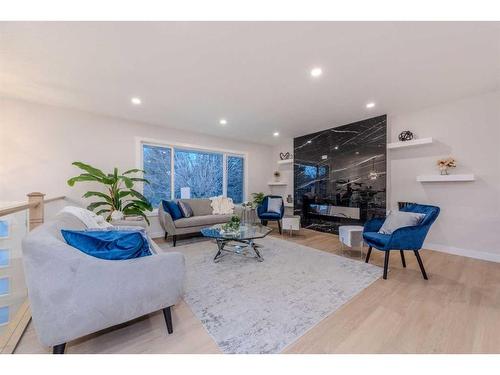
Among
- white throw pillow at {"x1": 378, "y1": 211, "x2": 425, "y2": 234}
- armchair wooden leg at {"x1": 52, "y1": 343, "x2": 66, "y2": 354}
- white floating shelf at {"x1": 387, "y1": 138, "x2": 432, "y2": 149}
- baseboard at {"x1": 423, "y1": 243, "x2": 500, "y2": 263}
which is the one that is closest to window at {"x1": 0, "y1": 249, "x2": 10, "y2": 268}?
armchair wooden leg at {"x1": 52, "y1": 343, "x2": 66, "y2": 354}

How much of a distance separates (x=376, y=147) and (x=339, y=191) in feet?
3.86

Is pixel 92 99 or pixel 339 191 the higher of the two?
pixel 92 99

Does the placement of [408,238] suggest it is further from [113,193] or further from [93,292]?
[113,193]

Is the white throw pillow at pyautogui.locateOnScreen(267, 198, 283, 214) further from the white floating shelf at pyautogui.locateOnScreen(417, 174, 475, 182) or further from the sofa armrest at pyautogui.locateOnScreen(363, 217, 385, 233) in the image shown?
the white floating shelf at pyautogui.locateOnScreen(417, 174, 475, 182)

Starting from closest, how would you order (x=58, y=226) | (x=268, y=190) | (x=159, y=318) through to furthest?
1. (x=58, y=226)
2. (x=159, y=318)
3. (x=268, y=190)

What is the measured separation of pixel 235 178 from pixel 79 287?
15.6 ft

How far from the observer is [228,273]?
2500 mm

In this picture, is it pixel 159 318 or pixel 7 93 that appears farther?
pixel 7 93

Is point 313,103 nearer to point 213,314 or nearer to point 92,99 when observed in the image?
point 213,314

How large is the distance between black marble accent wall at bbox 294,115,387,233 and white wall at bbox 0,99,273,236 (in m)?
3.70

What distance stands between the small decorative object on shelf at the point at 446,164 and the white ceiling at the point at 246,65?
983 millimetres

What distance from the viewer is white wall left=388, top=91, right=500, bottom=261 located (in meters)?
2.96

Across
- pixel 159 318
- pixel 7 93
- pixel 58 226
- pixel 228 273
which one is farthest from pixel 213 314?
pixel 7 93

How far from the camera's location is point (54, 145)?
3.44 meters
